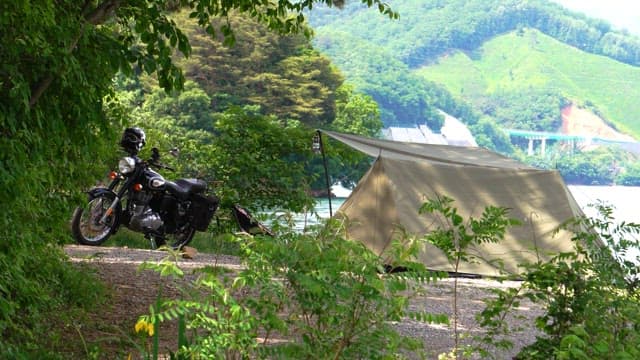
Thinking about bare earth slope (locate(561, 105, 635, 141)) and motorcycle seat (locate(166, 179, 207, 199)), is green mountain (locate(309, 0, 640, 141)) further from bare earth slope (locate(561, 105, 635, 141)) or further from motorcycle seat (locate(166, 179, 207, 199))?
motorcycle seat (locate(166, 179, 207, 199))

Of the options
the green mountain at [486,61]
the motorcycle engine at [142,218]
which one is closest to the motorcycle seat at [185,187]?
the motorcycle engine at [142,218]

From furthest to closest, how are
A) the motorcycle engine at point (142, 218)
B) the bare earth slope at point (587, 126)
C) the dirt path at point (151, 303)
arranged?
the bare earth slope at point (587, 126)
the motorcycle engine at point (142, 218)
the dirt path at point (151, 303)

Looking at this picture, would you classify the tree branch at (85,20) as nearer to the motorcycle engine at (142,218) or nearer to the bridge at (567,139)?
the motorcycle engine at (142,218)

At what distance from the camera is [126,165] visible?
7.80 m

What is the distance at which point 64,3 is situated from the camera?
3.47 meters

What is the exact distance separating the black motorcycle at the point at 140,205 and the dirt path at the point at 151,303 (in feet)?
0.57

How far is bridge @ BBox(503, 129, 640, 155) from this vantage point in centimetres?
7256

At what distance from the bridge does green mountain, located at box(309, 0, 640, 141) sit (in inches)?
82.0

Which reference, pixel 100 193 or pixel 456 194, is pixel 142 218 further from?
pixel 456 194

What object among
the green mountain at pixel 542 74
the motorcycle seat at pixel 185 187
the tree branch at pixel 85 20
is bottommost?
the green mountain at pixel 542 74

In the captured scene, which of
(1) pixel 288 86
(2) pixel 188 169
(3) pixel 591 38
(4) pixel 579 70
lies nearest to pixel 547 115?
(4) pixel 579 70

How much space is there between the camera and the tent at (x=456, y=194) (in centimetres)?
847

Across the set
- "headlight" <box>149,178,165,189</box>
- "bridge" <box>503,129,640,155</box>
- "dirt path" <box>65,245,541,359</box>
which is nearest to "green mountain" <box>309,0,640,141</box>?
"bridge" <box>503,129,640,155</box>

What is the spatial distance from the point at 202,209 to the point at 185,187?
21 centimetres
